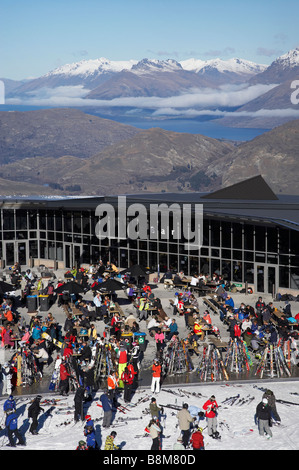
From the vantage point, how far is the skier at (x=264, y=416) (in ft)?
57.5

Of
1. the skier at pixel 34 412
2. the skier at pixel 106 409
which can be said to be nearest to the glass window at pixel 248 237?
the skier at pixel 106 409

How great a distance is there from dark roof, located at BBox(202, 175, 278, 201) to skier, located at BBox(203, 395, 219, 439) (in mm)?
35895

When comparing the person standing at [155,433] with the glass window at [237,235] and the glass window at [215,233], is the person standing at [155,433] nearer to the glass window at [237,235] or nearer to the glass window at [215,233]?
the glass window at [237,235]

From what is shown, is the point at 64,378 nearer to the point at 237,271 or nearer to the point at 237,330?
the point at 237,330

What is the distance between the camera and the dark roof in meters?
53.2

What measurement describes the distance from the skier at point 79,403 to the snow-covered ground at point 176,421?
22 cm

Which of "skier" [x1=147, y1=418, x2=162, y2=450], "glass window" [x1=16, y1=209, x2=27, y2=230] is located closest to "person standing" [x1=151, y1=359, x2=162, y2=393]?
"skier" [x1=147, y1=418, x2=162, y2=450]

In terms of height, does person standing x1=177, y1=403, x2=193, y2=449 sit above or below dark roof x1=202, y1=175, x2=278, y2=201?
below

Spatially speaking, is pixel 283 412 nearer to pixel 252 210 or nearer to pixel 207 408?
pixel 207 408

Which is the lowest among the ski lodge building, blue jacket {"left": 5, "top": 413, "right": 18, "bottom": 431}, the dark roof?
blue jacket {"left": 5, "top": 413, "right": 18, "bottom": 431}

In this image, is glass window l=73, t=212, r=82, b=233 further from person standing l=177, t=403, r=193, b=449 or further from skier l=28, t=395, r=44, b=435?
person standing l=177, t=403, r=193, b=449

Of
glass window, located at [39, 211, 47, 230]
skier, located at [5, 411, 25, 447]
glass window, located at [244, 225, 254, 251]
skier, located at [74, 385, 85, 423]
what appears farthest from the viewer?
glass window, located at [39, 211, 47, 230]
